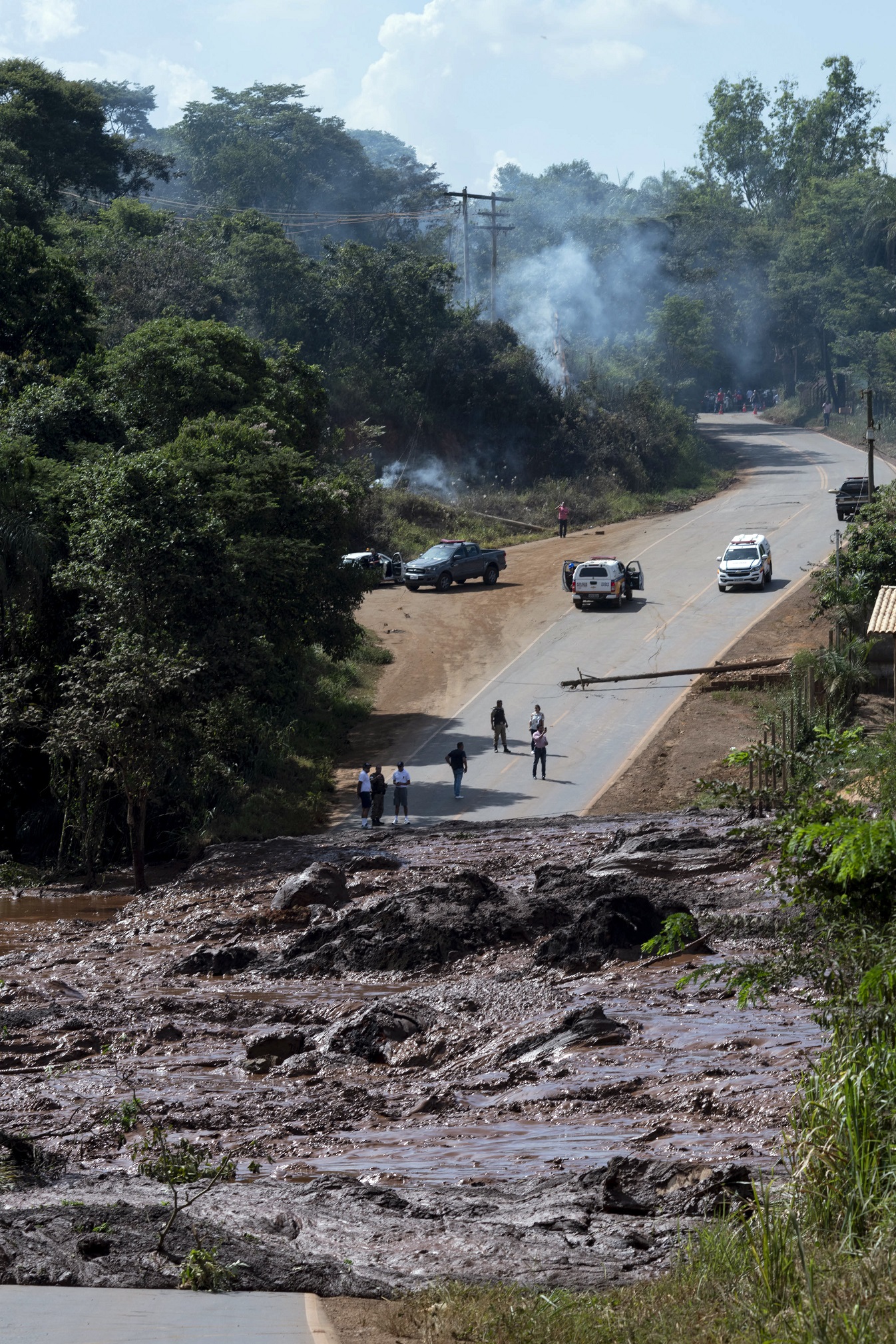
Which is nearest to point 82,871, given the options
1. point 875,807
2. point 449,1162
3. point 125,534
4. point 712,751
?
point 125,534

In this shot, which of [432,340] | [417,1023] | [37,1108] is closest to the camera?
[37,1108]

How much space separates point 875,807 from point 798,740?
1030cm

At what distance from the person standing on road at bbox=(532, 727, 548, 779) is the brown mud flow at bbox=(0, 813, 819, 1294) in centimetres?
596

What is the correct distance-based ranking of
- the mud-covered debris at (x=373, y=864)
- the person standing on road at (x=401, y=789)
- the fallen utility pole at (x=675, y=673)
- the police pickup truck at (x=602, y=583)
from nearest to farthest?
1. the mud-covered debris at (x=373, y=864)
2. the person standing on road at (x=401, y=789)
3. the fallen utility pole at (x=675, y=673)
4. the police pickup truck at (x=602, y=583)

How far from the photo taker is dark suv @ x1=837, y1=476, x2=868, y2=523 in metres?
53.8

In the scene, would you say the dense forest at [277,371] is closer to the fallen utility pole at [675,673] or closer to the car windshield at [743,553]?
the fallen utility pole at [675,673]

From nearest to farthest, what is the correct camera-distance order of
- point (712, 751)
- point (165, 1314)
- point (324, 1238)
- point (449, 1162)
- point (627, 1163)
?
1. point (165, 1314)
2. point (324, 1238)
3. point (627, 1163)
4. point (449, 1162)
5. point (712, 751)

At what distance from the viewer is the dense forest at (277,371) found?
26.9 m

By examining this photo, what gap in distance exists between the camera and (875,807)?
17.4 metres

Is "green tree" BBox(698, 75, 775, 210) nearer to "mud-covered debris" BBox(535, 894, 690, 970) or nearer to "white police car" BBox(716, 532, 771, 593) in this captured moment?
"white police car" BBox(716, 532, 771, 593)

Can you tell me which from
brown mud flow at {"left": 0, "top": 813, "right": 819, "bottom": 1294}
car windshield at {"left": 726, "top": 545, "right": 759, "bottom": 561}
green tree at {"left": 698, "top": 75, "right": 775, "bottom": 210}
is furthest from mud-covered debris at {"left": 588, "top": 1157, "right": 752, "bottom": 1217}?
green tree at {"left": 698, "top": 75, "right": 775, "bottom": 210}

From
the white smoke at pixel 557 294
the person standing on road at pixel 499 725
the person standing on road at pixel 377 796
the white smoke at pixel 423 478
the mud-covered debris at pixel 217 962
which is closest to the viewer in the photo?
the mud-covered debris at pixel 217 962

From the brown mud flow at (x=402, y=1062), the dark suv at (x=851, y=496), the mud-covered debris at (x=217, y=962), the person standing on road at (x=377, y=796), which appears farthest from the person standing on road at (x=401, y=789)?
the dark suv at (x=851, y=496)

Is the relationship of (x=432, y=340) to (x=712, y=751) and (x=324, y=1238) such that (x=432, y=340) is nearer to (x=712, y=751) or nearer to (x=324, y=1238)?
(x=712, y=751)
